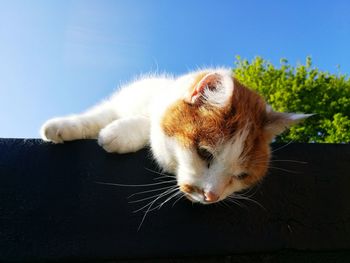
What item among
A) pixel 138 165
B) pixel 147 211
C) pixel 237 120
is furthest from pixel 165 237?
pixel 237 120

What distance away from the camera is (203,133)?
147 cm

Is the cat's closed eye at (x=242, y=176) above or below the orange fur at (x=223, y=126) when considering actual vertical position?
below

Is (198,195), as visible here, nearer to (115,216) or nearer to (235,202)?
(235,202)

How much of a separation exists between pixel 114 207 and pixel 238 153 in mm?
499

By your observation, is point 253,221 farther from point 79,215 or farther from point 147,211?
point 79,215

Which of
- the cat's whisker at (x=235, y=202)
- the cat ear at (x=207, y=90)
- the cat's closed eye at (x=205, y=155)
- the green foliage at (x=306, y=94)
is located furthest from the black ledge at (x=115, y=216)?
the green foliage at (x=306, y=94)

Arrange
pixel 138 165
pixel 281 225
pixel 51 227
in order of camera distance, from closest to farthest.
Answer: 1. pixel 51 227
2. pixel 138 165
3. pixel 281 225

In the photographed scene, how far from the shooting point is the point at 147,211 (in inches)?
50.9

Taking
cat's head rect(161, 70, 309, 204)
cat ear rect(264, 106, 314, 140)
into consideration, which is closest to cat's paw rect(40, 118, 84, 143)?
cat's head rect(161, 70, 309, 204)

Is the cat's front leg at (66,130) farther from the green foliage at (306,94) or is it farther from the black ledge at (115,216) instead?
the green foliage at (306,94)

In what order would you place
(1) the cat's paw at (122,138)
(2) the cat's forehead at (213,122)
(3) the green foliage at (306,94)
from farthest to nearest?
(3) the green foliage at (306,94), (2) the cat's forehead at (213,122), (1) the cat's paw at (122,138)

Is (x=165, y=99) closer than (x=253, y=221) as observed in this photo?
No

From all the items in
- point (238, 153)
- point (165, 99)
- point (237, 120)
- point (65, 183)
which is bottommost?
point (65, 183)

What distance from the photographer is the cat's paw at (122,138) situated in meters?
1.35
